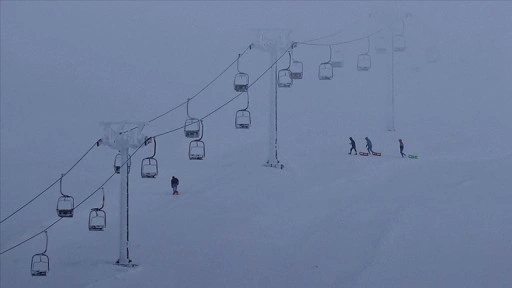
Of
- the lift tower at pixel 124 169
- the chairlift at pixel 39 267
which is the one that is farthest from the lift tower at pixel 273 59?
the chairlift at pixel 39 267

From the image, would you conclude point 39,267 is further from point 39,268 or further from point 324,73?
point 324,73

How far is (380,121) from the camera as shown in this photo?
3275 cm

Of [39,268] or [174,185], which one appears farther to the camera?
[174,185]

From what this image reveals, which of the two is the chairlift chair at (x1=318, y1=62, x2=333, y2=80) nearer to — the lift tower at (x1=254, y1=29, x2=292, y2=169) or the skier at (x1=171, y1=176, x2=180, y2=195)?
the lift tower at (x1=254, y1=29, x2=292, y2=169)

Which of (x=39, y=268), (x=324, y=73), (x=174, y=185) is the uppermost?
(x=324, y=73)

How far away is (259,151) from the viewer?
88.2ft

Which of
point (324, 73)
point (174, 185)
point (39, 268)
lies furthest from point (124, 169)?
point (324, 73)

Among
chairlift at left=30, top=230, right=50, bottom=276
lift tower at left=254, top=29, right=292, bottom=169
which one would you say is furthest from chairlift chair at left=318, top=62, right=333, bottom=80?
chairlift at left=30, top=230, right=50, bottom=276

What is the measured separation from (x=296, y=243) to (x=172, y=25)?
1476 inches

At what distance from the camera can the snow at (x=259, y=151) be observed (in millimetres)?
15469

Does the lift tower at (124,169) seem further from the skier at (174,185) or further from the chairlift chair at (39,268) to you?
the skier at (174,185)

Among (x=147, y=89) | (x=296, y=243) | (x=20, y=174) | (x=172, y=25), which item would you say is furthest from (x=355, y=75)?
(x=296, y=243)

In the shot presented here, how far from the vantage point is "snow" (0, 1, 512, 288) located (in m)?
15.5

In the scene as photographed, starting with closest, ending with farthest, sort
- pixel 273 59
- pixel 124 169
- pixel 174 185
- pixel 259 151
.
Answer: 1. pixel 124 169
2. pixel 174 185
3. pixel 273 59
4. pixel 259 151
